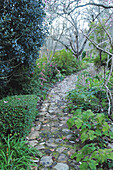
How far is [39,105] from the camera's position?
160 inches

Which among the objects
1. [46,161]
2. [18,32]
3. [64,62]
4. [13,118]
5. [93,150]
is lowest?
[46,161]

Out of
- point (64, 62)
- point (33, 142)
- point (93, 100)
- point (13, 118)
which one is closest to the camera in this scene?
point (13, 118)

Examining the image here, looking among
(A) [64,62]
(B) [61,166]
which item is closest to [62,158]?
(B) [61,166]

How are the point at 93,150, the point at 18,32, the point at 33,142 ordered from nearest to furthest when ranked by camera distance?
the point at 93,150, the point at 33,142, the point at 18,32

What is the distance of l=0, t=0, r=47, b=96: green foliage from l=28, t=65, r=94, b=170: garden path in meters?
1.14

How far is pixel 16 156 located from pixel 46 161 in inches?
15.5

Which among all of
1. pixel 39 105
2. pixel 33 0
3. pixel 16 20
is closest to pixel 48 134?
pixel 39 105

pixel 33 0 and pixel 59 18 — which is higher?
Answer: pixel 59 18

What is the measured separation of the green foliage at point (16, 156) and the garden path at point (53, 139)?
114 mm

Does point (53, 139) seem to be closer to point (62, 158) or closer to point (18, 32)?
point (62, 158)

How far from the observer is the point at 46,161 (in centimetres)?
195

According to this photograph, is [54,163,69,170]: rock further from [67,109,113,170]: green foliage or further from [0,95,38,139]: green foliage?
[0,95,38,139]: green foliage

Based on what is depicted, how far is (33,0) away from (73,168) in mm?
2914

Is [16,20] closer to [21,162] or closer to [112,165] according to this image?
[21,162]
